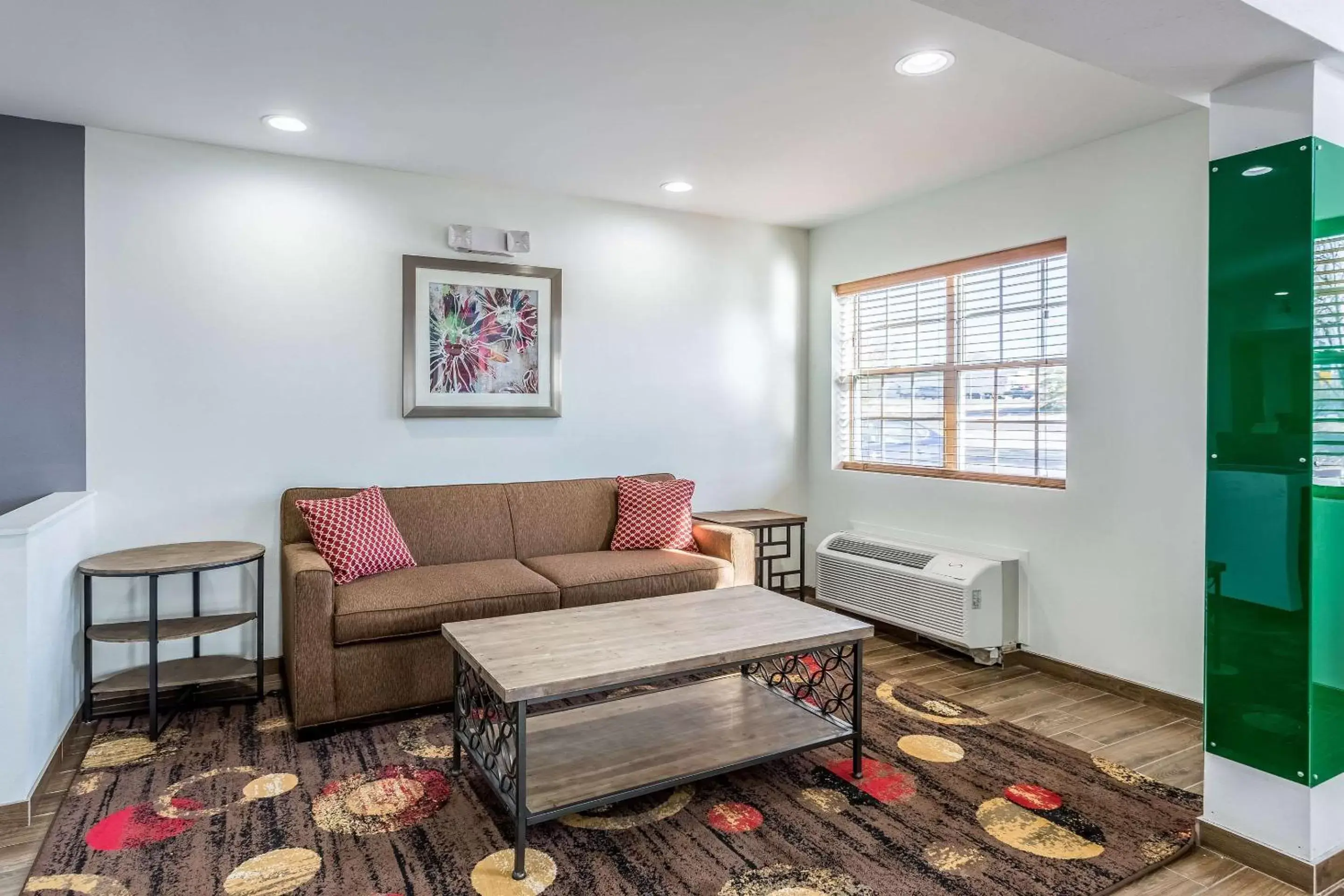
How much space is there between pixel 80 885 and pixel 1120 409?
405 centimetres

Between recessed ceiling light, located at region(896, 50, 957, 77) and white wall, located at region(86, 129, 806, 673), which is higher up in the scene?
recessed ceiling light, located at region(896, 50, 957, 77)

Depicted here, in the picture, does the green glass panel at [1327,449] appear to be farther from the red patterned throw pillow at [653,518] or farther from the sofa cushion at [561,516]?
the sofa cushion at [561,516]

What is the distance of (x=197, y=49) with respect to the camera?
261 cm

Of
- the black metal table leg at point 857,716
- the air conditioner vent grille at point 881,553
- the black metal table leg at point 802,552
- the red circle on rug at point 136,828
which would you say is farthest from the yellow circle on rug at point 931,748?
the red circle on rug at point 136,828

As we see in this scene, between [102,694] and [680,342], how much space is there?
337 centimetres

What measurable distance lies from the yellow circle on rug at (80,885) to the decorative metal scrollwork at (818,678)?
199 centimetres

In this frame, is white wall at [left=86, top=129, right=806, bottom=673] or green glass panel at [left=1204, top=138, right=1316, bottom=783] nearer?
green glass panel at [left=1204, top=138, right=1316, bottom=783]

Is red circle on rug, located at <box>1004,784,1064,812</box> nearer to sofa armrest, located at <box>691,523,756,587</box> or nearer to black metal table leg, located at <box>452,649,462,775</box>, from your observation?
sofa armrest, located at <box>691,523,756,587</box>

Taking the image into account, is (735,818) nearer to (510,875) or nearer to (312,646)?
(510,875)

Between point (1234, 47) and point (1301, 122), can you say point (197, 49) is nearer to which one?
point (1234, 47)

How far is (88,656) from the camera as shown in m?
3.14

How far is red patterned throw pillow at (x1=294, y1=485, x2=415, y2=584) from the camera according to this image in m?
3.38

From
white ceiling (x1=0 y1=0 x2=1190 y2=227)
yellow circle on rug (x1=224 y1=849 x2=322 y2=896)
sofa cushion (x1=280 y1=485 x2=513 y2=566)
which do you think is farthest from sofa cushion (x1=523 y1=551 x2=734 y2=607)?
white ceiling (x1=0 y1=0 x2=1190 y2=227)

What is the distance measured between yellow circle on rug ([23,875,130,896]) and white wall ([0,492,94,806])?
453mm
